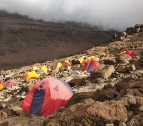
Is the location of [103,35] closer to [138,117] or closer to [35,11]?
[35,11]

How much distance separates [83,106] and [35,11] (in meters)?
113

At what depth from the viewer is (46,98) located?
→ 6.57 meters

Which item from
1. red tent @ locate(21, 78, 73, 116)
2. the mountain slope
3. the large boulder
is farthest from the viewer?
the mountain slope

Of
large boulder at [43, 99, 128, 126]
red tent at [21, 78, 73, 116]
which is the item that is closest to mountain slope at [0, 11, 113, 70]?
red tent at [21, 78, 73, 116]

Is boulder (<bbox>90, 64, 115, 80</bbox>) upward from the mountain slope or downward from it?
downward

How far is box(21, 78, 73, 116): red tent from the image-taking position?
643cm

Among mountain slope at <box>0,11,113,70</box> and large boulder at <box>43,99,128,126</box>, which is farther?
mountain slope at <box>0,11,113,70</box>

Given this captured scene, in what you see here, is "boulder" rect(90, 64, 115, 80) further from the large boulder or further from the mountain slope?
the mountain slope

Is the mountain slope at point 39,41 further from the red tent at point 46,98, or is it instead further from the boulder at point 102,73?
the red tent at point 46,98

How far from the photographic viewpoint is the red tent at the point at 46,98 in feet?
21.1

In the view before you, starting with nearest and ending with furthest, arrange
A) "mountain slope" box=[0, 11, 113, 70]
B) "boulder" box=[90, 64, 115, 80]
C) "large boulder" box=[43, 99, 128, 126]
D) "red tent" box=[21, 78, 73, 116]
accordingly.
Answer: "large boulder" box=[43, 99, 128, 126], "red tent" box=[21, 78, 73, 116], "boulder" box=[90, 64, 115, 80], "mountain slope" box=[0, 11, 113, 70]

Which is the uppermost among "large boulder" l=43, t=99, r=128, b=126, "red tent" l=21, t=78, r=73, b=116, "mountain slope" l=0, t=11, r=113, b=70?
"mountain slope" l=0, t=11, r=113, b=70

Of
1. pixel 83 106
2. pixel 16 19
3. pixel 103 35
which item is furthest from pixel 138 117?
pixel 16 19

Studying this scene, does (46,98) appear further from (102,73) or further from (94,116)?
(94,116)
